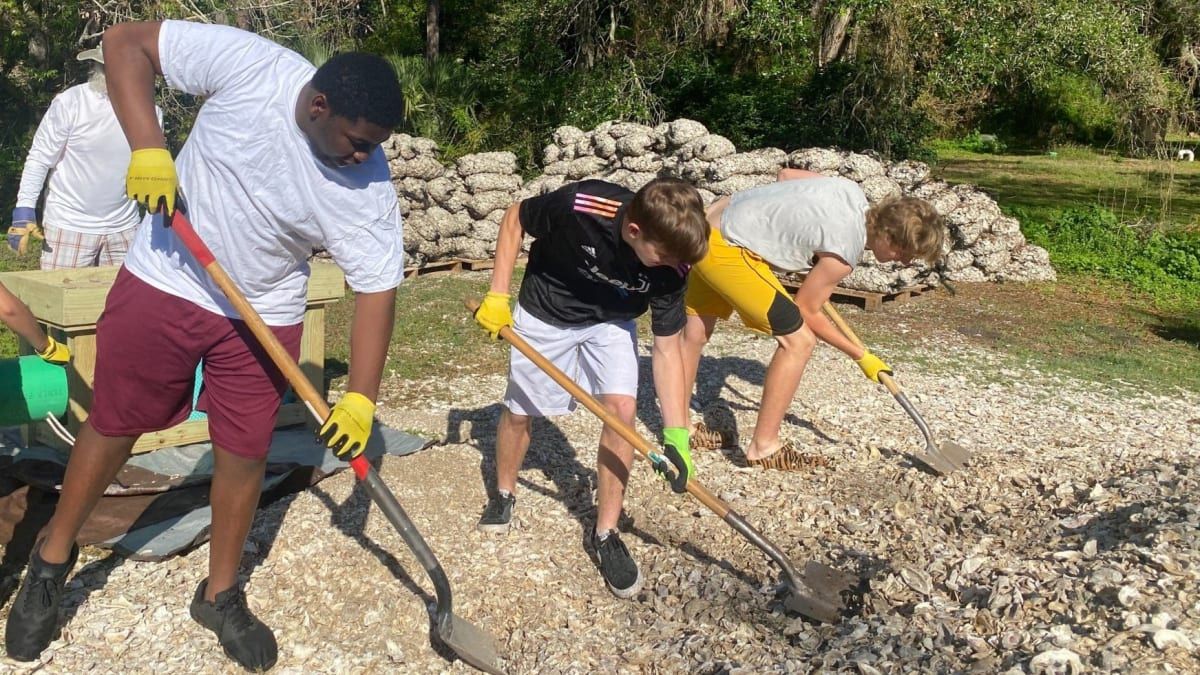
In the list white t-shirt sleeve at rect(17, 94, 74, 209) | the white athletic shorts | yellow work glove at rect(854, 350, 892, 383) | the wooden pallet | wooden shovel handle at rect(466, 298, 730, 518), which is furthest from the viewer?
the wooden pallet

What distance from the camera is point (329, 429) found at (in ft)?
8.90

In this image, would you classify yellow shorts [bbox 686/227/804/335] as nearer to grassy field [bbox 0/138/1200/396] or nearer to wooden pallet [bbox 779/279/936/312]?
grassy field [bbox 0/138/1200/396]

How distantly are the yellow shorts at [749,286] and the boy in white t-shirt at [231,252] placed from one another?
2031mm

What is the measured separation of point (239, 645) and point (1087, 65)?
12.2 m

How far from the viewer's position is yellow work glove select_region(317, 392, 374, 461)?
272 centimetres

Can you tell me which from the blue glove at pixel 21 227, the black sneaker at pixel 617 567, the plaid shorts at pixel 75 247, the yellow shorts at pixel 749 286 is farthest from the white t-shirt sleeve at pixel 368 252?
the blue glove at pixel 21 227

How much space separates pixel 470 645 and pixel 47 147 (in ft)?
10.3

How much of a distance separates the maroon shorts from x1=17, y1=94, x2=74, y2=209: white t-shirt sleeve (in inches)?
87.2

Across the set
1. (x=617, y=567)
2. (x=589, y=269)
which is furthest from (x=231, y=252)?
(x=617, y=567)

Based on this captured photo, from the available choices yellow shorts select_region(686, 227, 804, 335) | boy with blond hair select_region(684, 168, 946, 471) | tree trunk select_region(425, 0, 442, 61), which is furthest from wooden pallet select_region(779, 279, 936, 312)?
tree trunk select_region(425, 0, 442, 61)

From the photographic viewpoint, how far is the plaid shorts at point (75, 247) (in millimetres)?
Result: 4730

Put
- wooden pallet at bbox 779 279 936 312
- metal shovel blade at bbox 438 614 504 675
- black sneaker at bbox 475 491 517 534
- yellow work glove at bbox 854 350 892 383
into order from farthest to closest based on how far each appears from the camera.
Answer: wooden pallet at bbox 779 279 936 312 < yellow work glove at bbox 854 350 892 383 < black sneaker at bbox 475 491 517 534 < metal shovel blade at bbox 438 614 504 675

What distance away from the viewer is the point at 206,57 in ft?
8.58

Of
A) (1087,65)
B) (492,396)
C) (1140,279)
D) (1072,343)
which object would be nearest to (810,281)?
(492,396)
